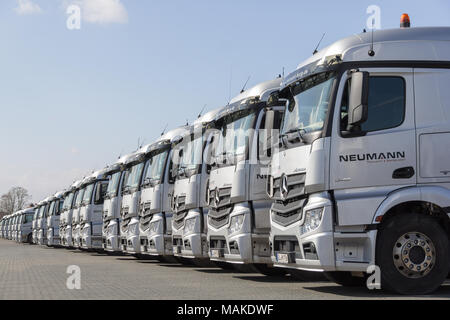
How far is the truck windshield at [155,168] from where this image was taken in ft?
62.3

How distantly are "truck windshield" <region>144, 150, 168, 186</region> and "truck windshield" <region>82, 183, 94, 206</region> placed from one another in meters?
9.46

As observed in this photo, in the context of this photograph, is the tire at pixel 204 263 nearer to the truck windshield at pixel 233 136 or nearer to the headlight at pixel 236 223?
the truck windshield at pixel 233 136

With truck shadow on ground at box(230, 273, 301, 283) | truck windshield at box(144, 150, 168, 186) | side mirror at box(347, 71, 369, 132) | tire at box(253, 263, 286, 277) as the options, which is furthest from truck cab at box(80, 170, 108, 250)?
side mirror at box(347, 71, 369, 132)

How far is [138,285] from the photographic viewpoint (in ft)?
39.8

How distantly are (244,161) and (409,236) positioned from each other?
4146 mm

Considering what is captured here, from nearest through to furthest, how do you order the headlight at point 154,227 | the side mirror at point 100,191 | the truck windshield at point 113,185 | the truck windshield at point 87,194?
1. the headlight at point 154,227
2. the truck windshield at point 113,185
3. the side mirror at point 100,191
4. the truck windshield at point 87,194

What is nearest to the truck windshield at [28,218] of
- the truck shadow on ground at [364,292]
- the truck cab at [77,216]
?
the truck cab at [77,216]

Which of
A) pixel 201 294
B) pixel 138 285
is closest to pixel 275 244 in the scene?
pixel 201 294

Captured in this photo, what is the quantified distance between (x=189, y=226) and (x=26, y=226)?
45370mm

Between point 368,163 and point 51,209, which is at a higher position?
point 51,209

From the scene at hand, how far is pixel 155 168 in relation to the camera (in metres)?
19.5

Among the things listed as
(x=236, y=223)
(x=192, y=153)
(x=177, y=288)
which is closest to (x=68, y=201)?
(x=192, y=153)

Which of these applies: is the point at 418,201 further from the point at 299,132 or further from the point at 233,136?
the point at 233,136
